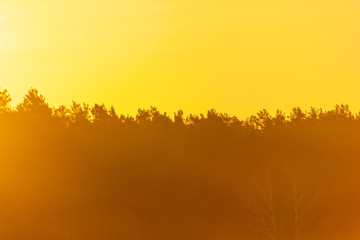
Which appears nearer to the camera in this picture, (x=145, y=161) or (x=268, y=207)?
(x=268, y=207)

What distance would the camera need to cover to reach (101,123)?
3211 inches

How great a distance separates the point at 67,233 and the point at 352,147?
22.8m

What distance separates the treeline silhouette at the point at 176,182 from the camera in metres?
62.0

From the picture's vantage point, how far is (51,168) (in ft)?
220

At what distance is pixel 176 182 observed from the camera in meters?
65.1

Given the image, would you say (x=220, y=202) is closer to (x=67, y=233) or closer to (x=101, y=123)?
(x=67, y=233)

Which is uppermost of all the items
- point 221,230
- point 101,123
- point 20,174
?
point 101,123

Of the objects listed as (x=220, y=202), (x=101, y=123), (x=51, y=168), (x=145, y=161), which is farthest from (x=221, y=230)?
(x=101, y=123)

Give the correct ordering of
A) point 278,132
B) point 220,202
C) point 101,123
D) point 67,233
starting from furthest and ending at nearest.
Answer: point 101,123 < point 278,132 < point 220,202 < point 67,233

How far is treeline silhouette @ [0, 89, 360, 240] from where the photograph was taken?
2440 inches

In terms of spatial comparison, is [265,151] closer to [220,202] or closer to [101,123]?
[220,202]

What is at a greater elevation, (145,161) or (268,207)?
(145,161)

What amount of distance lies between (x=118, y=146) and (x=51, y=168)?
16.0 feet

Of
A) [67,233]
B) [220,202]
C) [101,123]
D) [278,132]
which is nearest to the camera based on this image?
[67,233]
